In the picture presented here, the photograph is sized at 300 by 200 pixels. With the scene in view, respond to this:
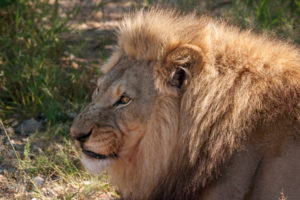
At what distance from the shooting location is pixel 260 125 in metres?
2.60

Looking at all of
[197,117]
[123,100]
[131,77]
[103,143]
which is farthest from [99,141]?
[197,117]

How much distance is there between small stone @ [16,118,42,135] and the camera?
4.49 m

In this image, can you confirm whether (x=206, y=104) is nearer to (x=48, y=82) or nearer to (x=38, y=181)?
(x=38, y=181)

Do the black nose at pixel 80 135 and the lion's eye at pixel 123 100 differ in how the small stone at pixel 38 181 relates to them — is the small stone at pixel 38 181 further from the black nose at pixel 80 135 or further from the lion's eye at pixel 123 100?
the lion's eye at pixel 123 100

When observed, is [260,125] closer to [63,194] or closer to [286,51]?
[286,51]

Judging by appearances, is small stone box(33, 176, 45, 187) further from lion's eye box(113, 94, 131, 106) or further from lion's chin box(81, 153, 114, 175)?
lion's eye box(113, 94, 131, 106)

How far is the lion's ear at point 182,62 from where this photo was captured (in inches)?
104

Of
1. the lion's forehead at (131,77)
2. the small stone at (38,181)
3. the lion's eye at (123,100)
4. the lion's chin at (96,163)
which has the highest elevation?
the lion's forehead at (131,77)

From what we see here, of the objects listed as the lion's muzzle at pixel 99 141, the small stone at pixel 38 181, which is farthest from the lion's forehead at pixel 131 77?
the small stone at pixel 38 181

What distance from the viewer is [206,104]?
2613 mm

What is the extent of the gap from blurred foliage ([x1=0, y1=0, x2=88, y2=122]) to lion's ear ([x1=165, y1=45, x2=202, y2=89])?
6.76 ft

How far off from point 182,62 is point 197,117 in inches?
12.3

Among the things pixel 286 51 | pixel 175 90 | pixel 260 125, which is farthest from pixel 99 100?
pixel 286 51

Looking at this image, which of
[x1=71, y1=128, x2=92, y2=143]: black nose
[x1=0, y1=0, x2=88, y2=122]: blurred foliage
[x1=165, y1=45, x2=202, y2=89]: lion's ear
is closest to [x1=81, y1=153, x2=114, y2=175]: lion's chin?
[x1=71, y1=128, x2=92, y2=143]: black nose
